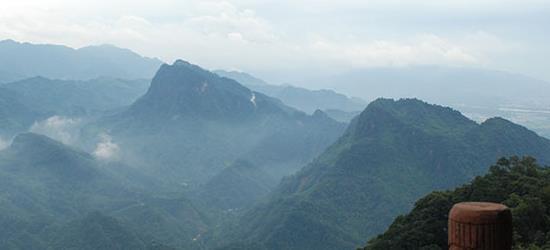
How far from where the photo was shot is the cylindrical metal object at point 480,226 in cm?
527

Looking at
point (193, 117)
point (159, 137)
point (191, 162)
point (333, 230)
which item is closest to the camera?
point (333, 230)

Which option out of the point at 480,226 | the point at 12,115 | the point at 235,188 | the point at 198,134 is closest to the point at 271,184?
the point at 235,188

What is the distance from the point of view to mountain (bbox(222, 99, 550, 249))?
287 ft

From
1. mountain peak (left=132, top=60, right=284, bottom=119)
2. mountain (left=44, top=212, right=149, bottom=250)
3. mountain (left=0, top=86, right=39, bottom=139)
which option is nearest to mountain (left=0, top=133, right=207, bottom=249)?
mountain (left=44, top=212, right=149, bottom=250)

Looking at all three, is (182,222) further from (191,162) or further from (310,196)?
(191,162)

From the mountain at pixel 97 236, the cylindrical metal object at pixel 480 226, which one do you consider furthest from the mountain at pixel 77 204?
the cylindrical metal object at pixel 480 226

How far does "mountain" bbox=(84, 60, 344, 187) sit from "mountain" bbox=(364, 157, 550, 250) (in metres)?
113

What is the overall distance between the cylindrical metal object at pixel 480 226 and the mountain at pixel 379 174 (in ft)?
253

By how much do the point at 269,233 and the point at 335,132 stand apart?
3456 inches

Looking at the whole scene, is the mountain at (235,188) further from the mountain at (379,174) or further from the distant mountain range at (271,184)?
the mountain at (379,174)

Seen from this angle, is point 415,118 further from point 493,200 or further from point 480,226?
point 480,226

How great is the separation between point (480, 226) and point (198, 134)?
17842cm

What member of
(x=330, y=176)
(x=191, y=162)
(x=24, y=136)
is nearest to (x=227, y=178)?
(x=191, y=162)

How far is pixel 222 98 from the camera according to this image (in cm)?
19888
